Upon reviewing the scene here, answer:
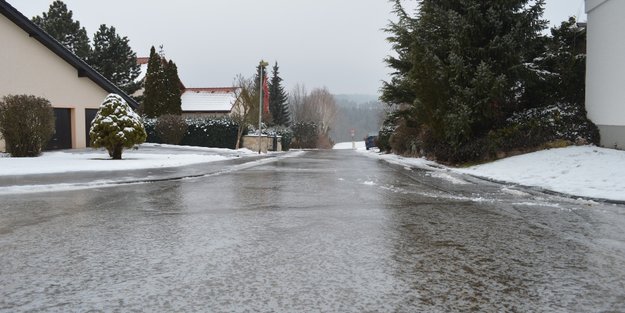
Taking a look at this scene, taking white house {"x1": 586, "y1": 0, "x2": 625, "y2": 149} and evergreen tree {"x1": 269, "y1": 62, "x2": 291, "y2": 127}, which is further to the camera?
evergreen tree {"x1": 269, "y1": 62, "x2": 291, "y2": 127}

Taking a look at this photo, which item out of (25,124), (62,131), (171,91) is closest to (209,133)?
(171,91)

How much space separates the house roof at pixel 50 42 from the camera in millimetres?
23987

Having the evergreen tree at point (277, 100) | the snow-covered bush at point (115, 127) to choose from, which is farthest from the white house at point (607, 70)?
the evergreen tree at point (277, 100)

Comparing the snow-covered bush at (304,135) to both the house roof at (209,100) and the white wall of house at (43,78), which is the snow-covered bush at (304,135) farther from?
the white wall of house at (43,78)

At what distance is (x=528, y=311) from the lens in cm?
384

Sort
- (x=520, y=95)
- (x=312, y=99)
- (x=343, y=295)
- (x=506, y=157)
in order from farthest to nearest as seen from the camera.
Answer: (x=312, y=99) < (x=520, y=95) < (x=506, y=157) < (x=343, y=295)

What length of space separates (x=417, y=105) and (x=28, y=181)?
17.2 m

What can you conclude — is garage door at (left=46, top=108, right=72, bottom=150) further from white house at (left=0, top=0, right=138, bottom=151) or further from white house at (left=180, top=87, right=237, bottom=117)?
white house at (left=180, top=87, right=237, bottom=117)

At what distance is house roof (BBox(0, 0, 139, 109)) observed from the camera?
24.0 meters

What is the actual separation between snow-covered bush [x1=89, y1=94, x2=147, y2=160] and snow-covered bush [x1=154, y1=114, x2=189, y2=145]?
15594 millimetres

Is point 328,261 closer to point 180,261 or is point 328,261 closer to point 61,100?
point 180,261

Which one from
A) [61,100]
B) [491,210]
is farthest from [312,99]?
[491,210]

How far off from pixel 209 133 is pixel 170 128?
3.63m

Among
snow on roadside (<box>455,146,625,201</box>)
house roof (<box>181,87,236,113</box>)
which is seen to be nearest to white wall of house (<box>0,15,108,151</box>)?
snow on roadside (<box>455,146,625,201</box>)
